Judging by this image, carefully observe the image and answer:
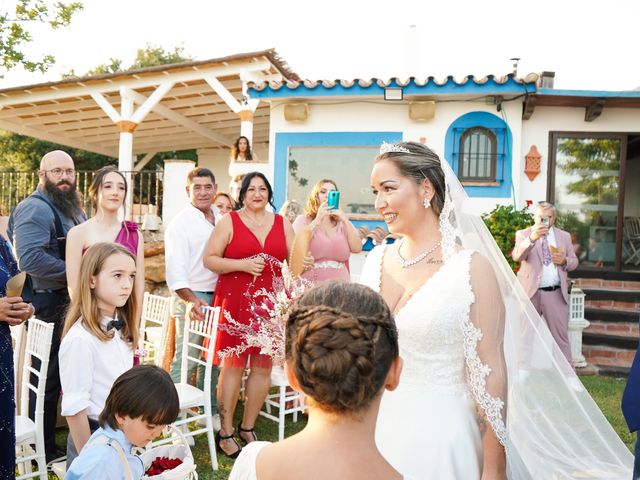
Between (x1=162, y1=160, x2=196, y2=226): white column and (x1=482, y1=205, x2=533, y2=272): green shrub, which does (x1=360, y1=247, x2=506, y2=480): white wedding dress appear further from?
(x1=162, y1=160, x2=196, y2=226): white column

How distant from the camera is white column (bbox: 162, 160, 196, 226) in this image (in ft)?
33.2

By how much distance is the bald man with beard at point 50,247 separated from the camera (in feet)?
13.5

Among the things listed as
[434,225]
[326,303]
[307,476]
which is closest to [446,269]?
[434,225]

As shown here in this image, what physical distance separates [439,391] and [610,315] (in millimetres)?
7541

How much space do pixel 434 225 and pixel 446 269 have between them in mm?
239

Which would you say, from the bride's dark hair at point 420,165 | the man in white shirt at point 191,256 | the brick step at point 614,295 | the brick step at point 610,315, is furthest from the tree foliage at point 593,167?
the bride's dark hair at point 420,165

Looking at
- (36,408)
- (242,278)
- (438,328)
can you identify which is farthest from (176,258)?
(438,328)

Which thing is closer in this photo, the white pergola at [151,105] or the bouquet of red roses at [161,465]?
the bouquet of red roses at [161,465]

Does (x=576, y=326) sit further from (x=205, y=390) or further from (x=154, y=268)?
(x=154, y=268)

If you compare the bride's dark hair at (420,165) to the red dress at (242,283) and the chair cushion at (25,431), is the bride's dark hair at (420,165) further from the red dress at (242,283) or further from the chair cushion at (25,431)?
the chair cushion at (25,431)

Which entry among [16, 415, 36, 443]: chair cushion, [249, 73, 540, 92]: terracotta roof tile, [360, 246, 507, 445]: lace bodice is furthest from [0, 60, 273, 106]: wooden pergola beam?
[360, 246, 507, 445]: lace bodice

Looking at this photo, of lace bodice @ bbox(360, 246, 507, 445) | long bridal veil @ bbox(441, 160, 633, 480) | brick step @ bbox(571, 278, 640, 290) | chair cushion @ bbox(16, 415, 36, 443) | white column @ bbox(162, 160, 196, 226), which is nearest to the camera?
lace bodice @ bbox(360, 246, 507, 445)

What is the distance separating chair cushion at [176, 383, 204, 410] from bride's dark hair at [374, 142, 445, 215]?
2427mm

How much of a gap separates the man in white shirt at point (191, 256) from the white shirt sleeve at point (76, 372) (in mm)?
1922
